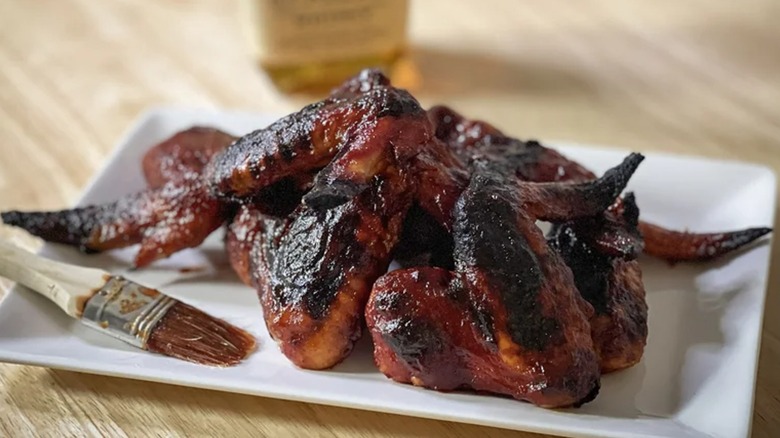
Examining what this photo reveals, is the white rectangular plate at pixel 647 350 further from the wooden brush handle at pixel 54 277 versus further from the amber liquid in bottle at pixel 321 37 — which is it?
the amber liquid in bottle at pixel 321 37

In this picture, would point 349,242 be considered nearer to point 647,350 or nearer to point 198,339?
point 198,339

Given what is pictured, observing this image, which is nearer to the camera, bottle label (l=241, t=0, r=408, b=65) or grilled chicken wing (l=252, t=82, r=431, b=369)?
grilled chicken wing (l=252, t=82, r=431, b=369)

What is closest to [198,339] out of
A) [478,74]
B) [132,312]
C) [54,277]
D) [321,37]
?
[132,312]

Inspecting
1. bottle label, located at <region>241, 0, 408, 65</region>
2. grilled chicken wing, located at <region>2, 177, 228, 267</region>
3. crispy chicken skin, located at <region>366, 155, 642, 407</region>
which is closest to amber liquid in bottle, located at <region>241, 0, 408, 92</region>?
bottle label, located at <region>241, 0, 408, 65</region>

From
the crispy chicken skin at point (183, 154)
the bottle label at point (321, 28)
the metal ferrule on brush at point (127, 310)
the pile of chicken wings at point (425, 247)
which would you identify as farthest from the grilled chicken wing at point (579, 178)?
the bottle label at point (321, 28)

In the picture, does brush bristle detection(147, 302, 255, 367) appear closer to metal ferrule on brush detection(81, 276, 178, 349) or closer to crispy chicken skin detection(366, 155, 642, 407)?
metal ferrule on brush detection(81, 276, 178, 349)

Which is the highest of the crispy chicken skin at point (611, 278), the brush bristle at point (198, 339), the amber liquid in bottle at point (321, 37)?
the amber liquid in bottle at point (321, 37)

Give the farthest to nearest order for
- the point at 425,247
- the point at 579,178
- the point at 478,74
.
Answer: the point at 478,74, the point at 579,178, the point at 425,247
